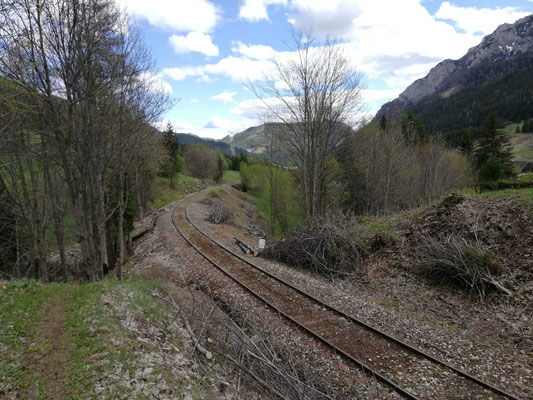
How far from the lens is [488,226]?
10211 mm

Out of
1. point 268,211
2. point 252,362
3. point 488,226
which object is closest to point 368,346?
point 252,362

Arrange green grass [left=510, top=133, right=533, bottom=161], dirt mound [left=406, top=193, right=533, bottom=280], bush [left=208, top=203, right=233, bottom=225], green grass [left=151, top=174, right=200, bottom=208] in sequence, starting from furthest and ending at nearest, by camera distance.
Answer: green grass [left=510, top=133, right=533, bottom=161] < green grass [left=151, top=174, right=200, bottom=208] < bush [left=208, top=203, right=233, bottom=225] < dirt mound [left=406, top=193, right=533, bottom=280]

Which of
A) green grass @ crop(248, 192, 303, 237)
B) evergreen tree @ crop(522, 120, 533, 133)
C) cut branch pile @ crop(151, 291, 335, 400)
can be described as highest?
evergreen tree @ crop(522, 120, 533, 133)

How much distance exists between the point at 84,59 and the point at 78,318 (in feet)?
21.4

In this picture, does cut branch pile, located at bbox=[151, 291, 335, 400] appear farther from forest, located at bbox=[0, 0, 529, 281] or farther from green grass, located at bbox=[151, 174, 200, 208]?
green grass, located at bbox=[151, 174, 200, 208]

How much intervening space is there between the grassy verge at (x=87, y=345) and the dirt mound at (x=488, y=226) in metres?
9.19

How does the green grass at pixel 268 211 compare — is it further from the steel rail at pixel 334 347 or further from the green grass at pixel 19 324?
the green grass at pixel 19 324

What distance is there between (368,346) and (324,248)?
19.3ft

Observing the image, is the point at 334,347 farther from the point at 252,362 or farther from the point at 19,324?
the point at 19,324

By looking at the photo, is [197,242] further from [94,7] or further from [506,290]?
[506,290]

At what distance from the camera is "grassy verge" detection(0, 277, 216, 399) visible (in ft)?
14.7

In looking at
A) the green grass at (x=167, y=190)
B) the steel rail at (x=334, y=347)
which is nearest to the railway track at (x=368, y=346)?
the steel rail at (x=334, y=347)

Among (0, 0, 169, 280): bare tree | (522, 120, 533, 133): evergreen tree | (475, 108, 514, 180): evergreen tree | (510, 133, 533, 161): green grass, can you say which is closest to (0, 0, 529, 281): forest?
(0, 0, 169, 280): bare tree

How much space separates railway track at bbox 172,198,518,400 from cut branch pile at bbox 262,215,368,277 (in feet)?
7.38
